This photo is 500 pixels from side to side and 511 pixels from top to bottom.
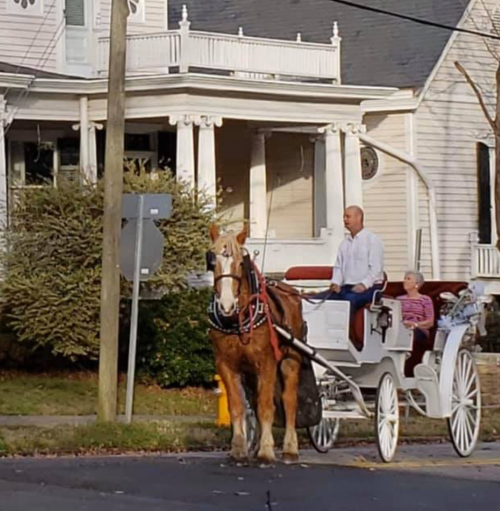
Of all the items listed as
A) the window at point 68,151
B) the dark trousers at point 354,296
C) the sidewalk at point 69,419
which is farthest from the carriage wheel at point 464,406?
the window at point 68,151

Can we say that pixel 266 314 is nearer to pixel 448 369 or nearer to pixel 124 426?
pixel 448 369

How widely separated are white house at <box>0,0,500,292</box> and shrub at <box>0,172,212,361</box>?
1.18 metres

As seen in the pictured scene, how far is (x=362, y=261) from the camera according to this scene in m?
14.3

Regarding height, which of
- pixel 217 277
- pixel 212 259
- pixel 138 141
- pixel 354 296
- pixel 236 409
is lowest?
pixel 236 409

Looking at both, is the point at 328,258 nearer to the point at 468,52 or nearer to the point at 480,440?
the point at 468,52

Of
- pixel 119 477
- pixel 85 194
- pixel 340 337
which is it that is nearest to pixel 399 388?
pixel 340 337

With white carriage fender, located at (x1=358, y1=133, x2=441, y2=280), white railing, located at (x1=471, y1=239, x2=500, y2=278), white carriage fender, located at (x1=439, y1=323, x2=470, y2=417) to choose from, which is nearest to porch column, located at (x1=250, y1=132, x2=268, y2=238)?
white carriage fender, located at (x1=358, y1=133, x2=441, y2=280)

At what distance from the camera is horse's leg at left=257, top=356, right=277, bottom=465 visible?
13070 mm

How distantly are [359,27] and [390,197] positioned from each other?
453cm

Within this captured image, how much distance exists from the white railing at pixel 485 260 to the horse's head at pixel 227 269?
64.8ft

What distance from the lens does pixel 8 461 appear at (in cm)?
1409

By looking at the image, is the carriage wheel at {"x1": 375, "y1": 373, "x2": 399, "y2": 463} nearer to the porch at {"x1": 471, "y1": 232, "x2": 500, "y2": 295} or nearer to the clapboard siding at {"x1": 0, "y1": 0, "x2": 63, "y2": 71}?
the clapboard siding at {"x1": 0, "y1": 0, "x2": 63, "y2": 71}

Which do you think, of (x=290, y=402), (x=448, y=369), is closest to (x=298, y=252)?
(x=448, y=369)

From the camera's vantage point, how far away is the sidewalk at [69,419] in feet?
61.5
